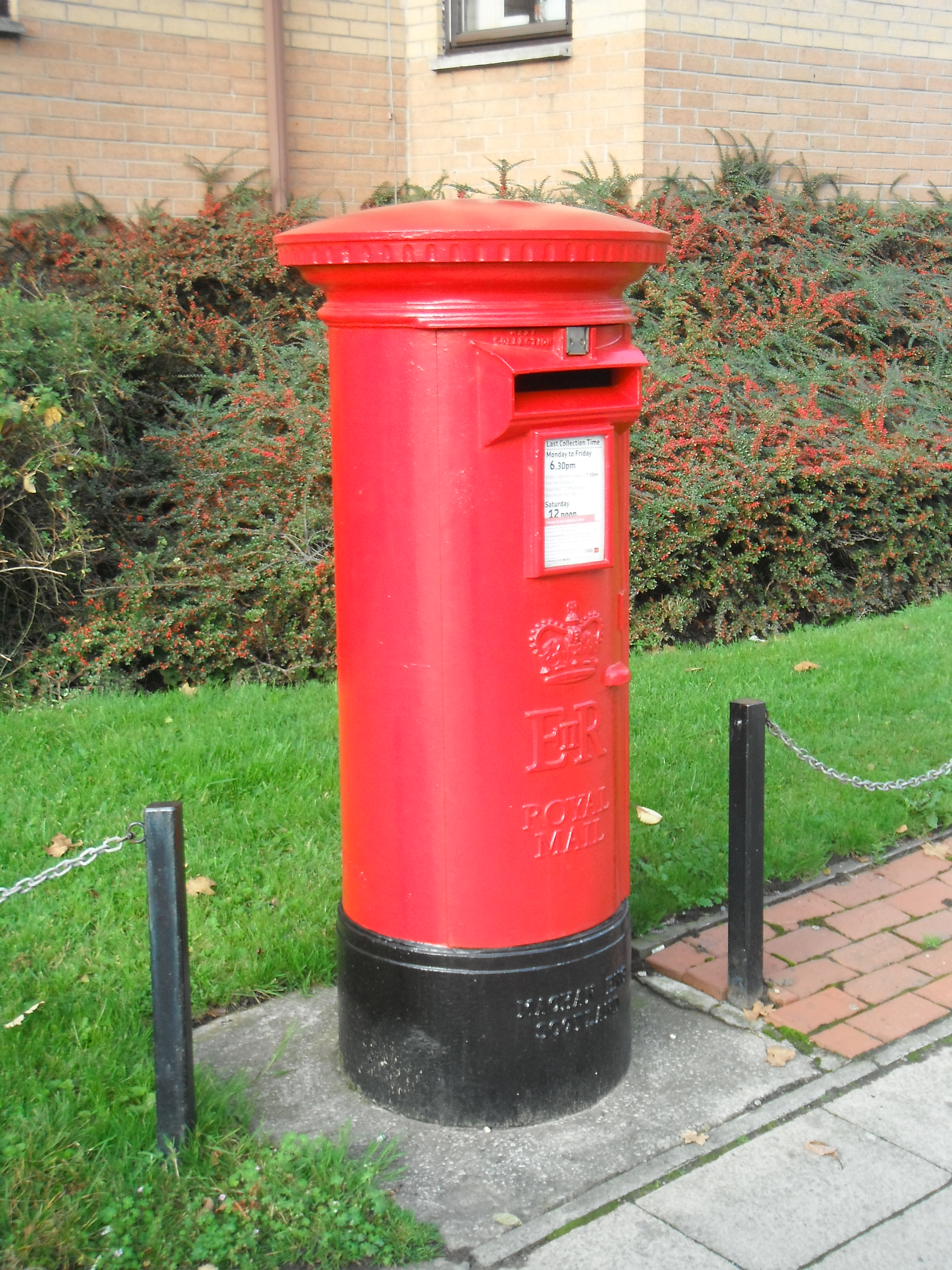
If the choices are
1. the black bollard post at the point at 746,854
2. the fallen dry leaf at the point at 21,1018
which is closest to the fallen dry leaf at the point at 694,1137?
the black bollard post at the point at 746,854

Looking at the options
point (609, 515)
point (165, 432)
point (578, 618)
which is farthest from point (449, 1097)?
point (165, 432)

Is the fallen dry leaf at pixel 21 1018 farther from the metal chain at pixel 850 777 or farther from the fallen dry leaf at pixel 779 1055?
the metal chain at pixel 850 777

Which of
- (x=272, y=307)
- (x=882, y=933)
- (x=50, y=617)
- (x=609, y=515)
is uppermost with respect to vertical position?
(x=272, y=307)

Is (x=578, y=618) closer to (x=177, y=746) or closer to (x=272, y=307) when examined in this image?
(x=177, y=746)

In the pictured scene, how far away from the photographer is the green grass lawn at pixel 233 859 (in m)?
2.59

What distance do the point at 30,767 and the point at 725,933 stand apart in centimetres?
253

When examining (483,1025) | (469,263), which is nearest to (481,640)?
(469,263)

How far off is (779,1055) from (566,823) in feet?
2.98

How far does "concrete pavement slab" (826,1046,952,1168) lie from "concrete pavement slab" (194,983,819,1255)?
0.47ft

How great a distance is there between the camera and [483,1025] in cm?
292

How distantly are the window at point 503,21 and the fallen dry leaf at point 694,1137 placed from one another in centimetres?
757

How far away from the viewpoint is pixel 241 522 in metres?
6.27

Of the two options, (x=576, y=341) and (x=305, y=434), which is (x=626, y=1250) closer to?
(x=576, y=341)

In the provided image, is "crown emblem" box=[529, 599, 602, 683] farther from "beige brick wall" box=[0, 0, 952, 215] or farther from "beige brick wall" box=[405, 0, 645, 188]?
"beige brick wall" box=[405, 0, 645, 188]
